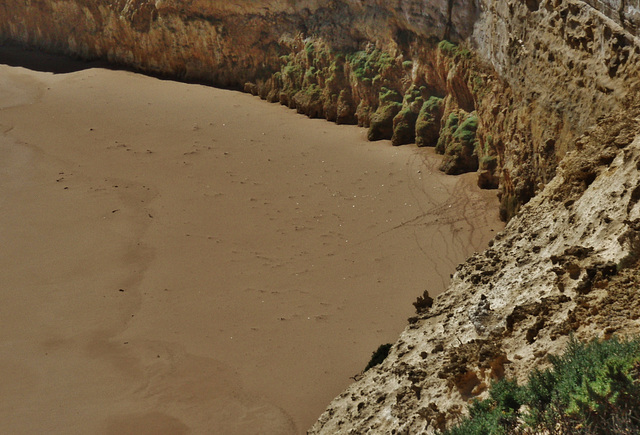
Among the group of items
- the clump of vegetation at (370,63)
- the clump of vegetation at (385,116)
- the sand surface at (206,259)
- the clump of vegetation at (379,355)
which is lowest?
the sand surface at (206,259)

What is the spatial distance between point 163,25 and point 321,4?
16.9ft

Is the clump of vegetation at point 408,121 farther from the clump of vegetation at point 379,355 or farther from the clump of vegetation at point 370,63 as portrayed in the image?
the clump of vegetation at point 379,355

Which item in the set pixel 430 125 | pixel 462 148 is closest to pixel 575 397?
pixel 462 148

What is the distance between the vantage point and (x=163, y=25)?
19609 millimetres

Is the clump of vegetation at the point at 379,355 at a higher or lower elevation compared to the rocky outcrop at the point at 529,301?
lower

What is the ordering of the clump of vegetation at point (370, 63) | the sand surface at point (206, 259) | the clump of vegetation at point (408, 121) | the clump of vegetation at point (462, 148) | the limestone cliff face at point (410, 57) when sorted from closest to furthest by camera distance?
the limestone cliff face at point (410, 57), the sand surface at point (206, 259), the clump of vegetation at point (462, 148), the clump of vegetation at point (408, 121), the clump of vegetation at point (370, 63)

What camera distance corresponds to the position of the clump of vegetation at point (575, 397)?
142 inches

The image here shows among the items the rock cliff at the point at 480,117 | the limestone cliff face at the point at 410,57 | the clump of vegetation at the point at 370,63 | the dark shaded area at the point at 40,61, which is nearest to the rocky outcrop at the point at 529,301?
the rock cliff at the point at 480,117

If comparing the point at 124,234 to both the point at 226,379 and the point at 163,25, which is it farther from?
the point at 163,25

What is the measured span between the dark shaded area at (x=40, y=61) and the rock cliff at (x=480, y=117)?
2115 mm

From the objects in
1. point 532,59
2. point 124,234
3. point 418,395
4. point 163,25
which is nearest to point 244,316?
point 124,234

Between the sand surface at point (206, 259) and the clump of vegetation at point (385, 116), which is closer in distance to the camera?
the sand surface at point (206, 259)

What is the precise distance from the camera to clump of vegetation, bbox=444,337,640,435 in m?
3.61

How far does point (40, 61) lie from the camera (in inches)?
880
